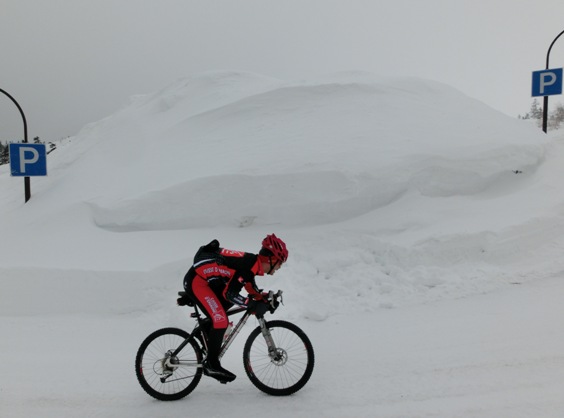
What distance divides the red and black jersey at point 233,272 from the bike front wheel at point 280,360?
45cm

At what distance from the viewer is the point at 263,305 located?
12.7ft

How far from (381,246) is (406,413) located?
162 inches

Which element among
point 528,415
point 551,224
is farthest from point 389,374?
point 551,224

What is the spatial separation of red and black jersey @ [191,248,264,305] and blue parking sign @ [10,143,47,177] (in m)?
7.99

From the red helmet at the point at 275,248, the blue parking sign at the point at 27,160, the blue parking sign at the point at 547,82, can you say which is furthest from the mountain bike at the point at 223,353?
the blue parking sign at the point at 547,82

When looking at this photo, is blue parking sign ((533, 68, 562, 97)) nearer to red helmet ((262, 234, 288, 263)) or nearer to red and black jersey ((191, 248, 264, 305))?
red helmet ((262, 234, 288, 263))

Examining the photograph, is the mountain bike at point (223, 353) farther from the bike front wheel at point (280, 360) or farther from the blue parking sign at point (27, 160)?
the blue parking sign at point (27, 160)

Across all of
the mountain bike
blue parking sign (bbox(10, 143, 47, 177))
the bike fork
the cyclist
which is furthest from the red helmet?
blue parking sign (bbox(10, 143, 47, 177))

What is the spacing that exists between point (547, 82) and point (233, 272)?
13.6 metres


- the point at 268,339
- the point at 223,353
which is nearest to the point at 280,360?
the point at 268,339

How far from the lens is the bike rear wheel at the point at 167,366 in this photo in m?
3.91

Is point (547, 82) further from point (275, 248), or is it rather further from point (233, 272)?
point (233, 272)

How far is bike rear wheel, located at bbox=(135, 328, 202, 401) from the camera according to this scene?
154 inches

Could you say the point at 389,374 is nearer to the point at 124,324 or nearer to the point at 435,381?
the point at 435,381
